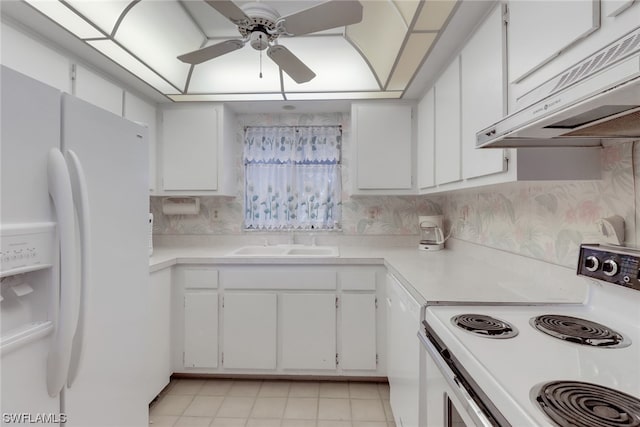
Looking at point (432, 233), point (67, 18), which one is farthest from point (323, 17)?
point (432, 233)

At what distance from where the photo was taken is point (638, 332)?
83cm

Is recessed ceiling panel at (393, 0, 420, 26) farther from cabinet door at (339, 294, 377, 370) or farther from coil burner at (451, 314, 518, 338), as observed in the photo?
cabinet door at (339, 294, 377, 370)

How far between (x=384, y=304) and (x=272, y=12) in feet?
6.06

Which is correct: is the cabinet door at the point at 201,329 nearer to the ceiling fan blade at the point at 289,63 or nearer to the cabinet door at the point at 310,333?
the cabinet door at the point at 310,333

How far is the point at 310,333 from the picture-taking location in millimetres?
2076

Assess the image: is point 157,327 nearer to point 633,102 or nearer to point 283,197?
point 283,197

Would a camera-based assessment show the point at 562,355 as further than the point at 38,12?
No

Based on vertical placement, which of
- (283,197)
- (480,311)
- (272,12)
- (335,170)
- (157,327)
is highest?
(272,12)

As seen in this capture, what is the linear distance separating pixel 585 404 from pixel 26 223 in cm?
127

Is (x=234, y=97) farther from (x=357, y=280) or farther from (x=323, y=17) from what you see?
(x=357, y=280)

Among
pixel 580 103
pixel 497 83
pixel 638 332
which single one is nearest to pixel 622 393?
pixel 638 332

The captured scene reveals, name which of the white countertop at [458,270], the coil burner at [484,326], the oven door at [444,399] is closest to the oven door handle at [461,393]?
the oven door at [444,399]

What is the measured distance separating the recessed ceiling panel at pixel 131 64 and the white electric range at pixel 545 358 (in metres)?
2.19

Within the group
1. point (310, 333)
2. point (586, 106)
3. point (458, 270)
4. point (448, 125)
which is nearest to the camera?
point (586, 106)
